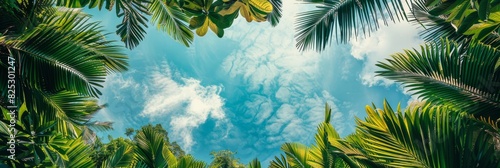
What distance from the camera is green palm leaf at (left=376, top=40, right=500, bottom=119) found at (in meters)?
3.95

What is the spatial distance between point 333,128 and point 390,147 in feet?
5.97

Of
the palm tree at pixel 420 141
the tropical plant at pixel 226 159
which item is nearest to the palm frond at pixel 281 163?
the palm tree at pixel 420 141

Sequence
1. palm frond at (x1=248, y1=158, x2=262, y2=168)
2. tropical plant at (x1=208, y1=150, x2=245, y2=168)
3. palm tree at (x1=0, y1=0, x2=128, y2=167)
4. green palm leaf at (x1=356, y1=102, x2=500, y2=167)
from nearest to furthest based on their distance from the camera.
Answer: green palm leaf at (x1=356, y1=102, x2=500, y2=167) → palm tree at (x1=0, y1=0, x2=128, y2=167) → palm frond at (x1=248, y1=158, x2=262, y2=168) → tropical plant at (x1=208, y1=150, x2=245, y2=168)

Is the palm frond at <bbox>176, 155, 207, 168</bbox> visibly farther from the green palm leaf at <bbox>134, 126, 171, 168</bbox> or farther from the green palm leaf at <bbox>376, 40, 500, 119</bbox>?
the green palm leaf at <bbox>376, 40, 500, 119</bbox>

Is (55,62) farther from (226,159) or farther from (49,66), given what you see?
(226,159)

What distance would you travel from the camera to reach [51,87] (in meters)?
3.34

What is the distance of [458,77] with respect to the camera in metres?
4.02

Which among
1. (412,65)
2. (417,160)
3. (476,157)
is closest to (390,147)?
(417,160)

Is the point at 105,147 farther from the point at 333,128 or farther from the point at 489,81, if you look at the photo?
the point at 489,81

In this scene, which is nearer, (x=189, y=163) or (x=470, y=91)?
(x=470, y=91)

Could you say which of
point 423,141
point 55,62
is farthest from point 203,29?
point 55,62

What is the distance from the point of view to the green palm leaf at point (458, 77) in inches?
155

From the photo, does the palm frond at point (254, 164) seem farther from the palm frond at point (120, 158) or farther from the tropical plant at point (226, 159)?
the tropical plant at point (226, 159)

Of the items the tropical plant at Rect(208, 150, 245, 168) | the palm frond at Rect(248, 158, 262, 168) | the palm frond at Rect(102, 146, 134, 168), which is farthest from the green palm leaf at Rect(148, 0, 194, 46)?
the tropical plant at Rect(208, 150, 245, 168)
